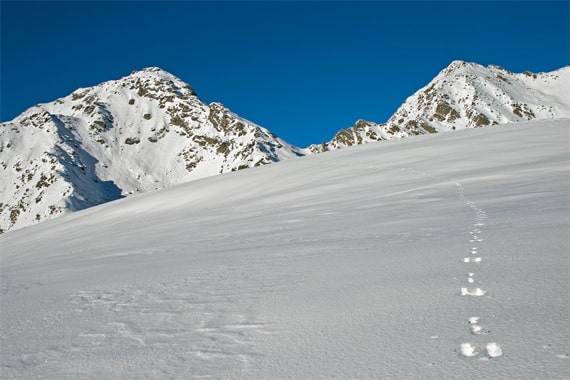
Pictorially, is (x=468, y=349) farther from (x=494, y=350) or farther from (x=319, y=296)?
(x=319, y=296)

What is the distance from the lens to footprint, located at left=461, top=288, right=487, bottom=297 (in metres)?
4.36

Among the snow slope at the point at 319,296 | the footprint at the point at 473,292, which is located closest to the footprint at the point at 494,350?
the snow slope at the point at 319,296

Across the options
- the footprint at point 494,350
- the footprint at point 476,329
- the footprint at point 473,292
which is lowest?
the footprint at point 494,350

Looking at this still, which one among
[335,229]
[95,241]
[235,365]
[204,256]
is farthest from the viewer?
[95,241]

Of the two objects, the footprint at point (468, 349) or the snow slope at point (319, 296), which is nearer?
the footprint at point (468, 349)

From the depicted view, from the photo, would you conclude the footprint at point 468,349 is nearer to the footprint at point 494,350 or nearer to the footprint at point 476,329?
the footprint at point 494,350

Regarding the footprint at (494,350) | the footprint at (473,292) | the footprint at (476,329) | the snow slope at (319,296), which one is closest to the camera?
the footprint at (494,350)

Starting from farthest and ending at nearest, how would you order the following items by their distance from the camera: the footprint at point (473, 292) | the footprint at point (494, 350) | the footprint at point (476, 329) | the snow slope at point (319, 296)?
the footprint at point (473, 292)
the footprint at point (476, 329)
the snow slope at point (319, 296)
the footprint at point (494, 350)

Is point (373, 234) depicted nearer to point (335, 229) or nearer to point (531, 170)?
point (335, 229)

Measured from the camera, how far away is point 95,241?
39.6ft

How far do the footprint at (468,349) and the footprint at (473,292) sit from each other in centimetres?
106

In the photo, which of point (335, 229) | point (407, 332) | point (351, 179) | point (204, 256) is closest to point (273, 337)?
point (407, 332)

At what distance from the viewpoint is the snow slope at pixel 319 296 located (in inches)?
135

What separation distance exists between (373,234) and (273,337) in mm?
4195
